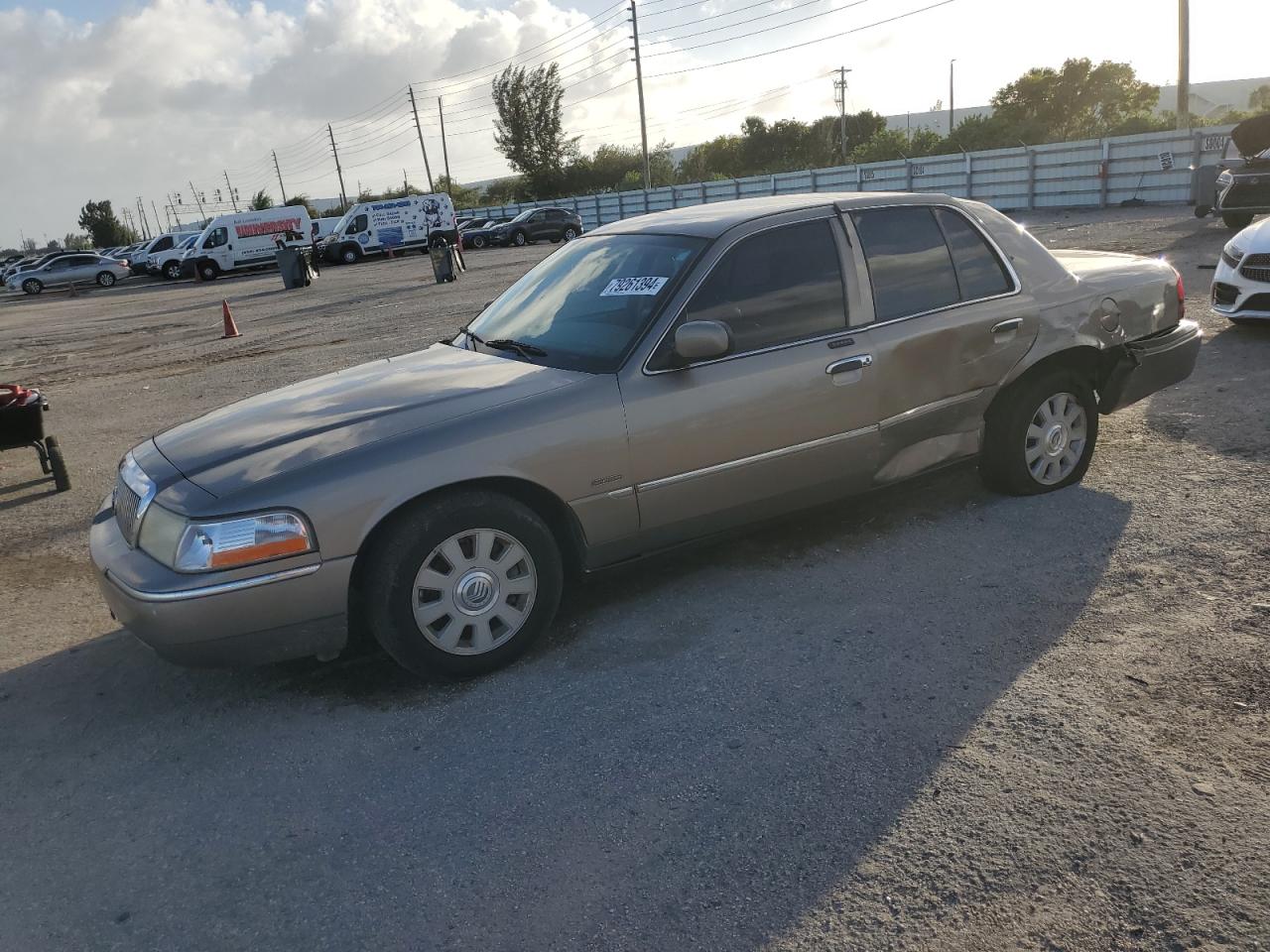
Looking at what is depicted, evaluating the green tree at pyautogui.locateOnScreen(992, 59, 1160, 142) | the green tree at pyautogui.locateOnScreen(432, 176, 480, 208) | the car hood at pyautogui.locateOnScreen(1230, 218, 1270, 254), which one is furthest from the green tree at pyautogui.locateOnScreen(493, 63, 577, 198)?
the car hood at pyautogui.locateOnScreen(1230, 218, 1270, 254)

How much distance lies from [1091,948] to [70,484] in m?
7.39

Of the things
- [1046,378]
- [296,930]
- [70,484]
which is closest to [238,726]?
[296,930]

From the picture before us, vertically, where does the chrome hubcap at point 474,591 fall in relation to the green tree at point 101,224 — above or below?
below

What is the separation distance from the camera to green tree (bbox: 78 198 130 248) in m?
90.8

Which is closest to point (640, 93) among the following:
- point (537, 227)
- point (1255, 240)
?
point (537, 227)

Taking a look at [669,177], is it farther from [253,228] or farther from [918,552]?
[918,552]

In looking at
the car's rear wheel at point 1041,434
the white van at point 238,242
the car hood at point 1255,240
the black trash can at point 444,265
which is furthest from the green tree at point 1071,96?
the car's rear wheel at point 1041,434

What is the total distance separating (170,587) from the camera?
3303mm

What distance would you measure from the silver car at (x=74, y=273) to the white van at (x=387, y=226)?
27.3 ft

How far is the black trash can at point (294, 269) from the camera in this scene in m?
27.9

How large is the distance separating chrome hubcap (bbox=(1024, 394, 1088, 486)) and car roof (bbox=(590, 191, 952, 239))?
118cm

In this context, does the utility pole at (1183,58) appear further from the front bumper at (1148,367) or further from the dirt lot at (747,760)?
the dirt lot at (747,760)

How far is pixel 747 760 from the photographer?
307cm

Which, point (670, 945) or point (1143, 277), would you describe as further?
point (1143, 277)
